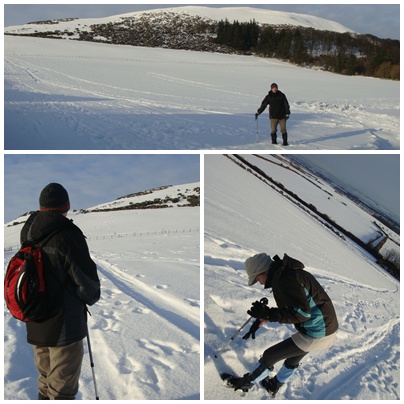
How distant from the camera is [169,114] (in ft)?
39.1

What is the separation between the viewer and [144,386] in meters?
4.12

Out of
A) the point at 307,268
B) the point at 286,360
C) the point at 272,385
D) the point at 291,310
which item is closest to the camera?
the point at 291,310

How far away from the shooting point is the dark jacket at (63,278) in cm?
313

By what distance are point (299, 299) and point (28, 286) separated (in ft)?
7.19

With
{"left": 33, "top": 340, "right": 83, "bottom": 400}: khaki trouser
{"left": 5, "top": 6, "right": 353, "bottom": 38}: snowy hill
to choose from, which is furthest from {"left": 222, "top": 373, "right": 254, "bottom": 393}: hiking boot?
{"left": 5, "top": 6, "right": 353, "bottom": 38}: snowy hill

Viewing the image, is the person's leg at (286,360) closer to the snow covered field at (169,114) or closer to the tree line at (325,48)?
the snow covered field at (169,114)

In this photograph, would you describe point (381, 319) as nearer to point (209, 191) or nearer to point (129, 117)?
point (209, 191)

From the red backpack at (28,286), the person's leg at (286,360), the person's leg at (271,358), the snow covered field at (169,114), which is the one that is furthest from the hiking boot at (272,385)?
the snow covered field at (169,114)

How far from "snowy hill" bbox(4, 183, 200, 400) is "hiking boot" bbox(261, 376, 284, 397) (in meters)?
0.74

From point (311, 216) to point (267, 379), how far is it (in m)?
5.14

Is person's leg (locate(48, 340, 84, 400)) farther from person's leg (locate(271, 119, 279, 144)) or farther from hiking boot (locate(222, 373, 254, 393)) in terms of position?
person's leg (locate(271, 119, 279, 144))

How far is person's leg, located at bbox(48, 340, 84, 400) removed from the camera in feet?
10.8

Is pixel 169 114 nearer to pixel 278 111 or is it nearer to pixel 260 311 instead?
pixel 278 111

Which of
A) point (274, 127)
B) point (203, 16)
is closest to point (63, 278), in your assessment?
point (274, 127)
